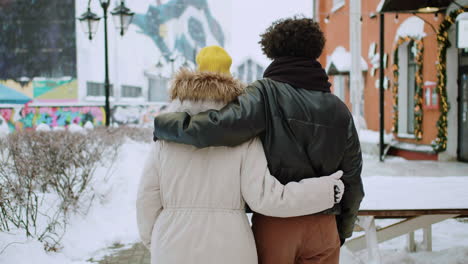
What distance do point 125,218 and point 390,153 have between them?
10157 millimetres

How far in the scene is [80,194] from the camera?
652 cm

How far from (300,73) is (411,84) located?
13.0m

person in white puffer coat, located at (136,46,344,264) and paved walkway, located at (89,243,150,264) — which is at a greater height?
person in white puffer coat, located at (136,46,344,264)

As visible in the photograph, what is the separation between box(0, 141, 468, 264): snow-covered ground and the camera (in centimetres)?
416

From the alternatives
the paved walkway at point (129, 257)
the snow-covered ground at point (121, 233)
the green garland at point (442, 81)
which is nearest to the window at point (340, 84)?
the green garland at point (442, 81)

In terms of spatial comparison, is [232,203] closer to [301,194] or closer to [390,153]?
[301,194]

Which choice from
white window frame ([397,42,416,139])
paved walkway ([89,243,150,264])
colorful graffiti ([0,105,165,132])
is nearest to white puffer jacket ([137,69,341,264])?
paved walkway ([89,243,150,264])

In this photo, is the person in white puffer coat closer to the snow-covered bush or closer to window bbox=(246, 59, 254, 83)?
the snow-covered bush

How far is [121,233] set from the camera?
5910 millimetres

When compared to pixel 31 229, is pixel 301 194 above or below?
above

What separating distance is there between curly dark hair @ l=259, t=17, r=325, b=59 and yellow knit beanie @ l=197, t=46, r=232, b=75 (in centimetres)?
25

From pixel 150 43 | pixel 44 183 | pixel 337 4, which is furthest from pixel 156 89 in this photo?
pixel 44 183

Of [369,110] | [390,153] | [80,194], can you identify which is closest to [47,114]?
[369,110]

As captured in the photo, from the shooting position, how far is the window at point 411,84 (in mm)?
14031
